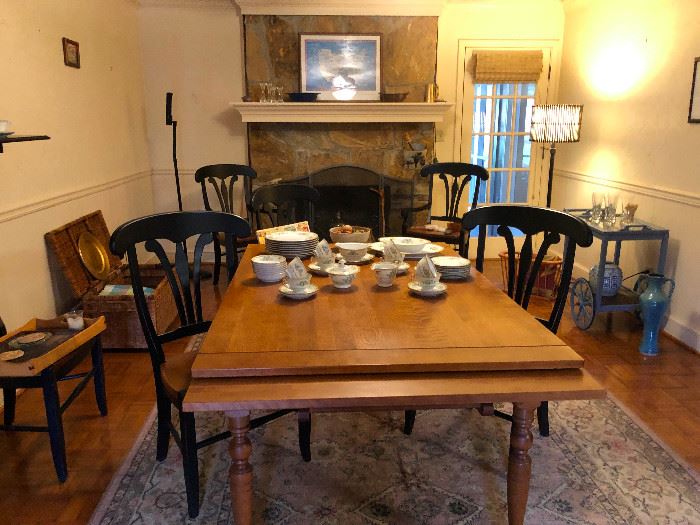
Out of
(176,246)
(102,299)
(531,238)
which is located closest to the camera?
(176,246)

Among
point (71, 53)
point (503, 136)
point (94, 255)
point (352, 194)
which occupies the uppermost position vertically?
point (71, 53)

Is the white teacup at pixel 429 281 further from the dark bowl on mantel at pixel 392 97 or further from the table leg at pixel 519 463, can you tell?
the dark bowl on mantel at pixel 392 97

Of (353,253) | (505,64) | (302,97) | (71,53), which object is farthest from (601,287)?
(71,53)

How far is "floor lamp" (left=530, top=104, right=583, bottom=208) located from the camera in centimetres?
415

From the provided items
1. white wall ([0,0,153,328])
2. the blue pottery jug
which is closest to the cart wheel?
the blue pottery jug

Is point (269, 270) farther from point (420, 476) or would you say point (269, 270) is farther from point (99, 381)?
point (99, 381)

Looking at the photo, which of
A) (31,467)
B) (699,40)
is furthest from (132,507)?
(699,40)

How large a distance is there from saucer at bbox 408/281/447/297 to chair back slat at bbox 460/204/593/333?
422mm

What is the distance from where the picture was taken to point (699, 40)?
3211 millimetres

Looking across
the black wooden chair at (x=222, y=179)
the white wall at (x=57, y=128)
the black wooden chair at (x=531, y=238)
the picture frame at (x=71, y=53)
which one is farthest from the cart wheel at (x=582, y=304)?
the picture frame at (x=71, y=53)

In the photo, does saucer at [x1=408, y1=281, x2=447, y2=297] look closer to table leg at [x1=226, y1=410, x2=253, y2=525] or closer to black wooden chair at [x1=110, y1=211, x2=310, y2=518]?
black wooden chair at [x1=110, y1=211, x2=310, y2=518]

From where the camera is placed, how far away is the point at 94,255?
354 cm

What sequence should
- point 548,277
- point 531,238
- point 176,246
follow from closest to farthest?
point 176,246, point 531,238, point 548,277

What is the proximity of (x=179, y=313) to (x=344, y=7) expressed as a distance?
354cm
